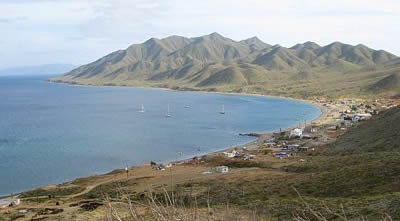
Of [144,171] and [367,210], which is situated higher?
Result: [367,210]

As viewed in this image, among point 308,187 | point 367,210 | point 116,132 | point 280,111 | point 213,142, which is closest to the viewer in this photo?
point 367,210

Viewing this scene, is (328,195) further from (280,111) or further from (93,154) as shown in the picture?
(280,111)

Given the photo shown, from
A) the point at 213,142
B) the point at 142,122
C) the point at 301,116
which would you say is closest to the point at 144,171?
the point at 213,142

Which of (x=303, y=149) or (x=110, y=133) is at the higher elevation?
(x=303, y=149)

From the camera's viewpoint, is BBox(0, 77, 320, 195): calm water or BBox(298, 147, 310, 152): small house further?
BBox(0, 77, 320, 195): calm water

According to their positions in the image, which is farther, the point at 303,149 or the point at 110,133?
the point at 110,133

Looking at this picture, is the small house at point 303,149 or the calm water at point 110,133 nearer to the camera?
the small house at point 303,149

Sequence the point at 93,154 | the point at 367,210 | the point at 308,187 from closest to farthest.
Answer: the point at 367,210 → the point at 308,187 → the point at 93,154

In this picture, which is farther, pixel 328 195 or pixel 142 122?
pixel 142 122
